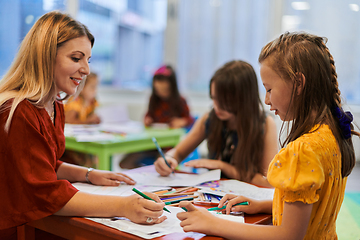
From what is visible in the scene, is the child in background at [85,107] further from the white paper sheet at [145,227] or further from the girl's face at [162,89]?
the white paper sheet at [145,227]

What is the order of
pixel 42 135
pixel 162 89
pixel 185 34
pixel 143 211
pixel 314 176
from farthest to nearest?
1. pixel 185 34
2. pixel 162 89
3. pixel 42 135
4. pixel 143 211
5. pixel 314 176

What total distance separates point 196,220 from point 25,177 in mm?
449

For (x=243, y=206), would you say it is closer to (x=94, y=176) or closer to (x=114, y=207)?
(x=114, y=207)

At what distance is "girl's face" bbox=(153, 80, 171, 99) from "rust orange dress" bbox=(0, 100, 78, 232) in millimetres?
2274

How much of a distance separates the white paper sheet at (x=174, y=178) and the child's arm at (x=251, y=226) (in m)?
0.38

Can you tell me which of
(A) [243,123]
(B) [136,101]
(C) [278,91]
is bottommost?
(B) [136,101]

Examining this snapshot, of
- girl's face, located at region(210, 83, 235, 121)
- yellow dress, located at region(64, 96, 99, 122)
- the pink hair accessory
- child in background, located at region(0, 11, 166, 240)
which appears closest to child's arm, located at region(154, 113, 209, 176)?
girl's face, located at region(210, 83, 235, 121)

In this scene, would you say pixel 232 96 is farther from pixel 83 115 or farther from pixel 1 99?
pixel 83 115

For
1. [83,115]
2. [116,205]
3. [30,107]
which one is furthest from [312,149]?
[83,115]

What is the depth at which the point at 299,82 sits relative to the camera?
0.76 m

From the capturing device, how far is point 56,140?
1.03 metres

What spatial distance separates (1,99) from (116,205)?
443 millimetres

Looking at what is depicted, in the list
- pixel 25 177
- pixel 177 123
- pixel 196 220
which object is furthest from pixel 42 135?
pixel 177 123

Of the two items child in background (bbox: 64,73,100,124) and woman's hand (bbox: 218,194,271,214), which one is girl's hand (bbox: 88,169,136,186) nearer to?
woman's hand (bbox: 218,194,271,214)
